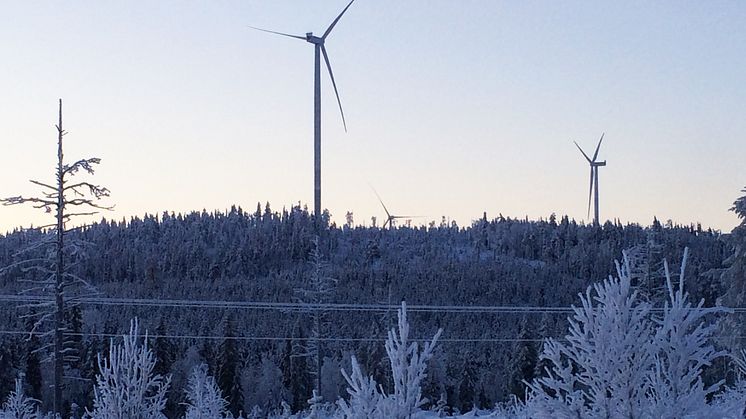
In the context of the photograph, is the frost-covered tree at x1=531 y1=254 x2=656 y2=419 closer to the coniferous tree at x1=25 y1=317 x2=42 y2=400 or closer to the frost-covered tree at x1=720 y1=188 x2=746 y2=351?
the frost-covered tree at x1=720 y1=188 x2=746 y2=351

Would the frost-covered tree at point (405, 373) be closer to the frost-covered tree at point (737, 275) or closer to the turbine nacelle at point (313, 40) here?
the frost-covered tree at point (737, 275)

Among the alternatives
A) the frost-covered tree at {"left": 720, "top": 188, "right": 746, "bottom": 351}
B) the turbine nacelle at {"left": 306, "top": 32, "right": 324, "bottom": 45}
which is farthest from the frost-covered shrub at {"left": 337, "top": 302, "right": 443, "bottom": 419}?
the turbine nacelle at {"left": 306, "top": 32, "right": 324, "bottom": 45}

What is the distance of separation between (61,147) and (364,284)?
113 meters

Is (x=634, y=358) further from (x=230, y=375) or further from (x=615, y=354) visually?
(x=230, y=375)

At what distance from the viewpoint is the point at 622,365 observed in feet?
31.9

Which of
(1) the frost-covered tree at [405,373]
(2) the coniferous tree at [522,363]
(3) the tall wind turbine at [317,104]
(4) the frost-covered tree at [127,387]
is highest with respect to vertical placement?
(3) the tall wind turbine at [317,104]

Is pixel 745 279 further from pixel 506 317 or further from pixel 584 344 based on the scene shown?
pixel 506 317

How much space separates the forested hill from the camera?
8225 cm

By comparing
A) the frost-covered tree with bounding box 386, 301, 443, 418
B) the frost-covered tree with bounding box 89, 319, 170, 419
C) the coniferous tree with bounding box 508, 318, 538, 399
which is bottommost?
the coniferous tree with bounding box 508, 318, 538, 399

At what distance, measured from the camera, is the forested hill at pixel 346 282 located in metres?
82.2

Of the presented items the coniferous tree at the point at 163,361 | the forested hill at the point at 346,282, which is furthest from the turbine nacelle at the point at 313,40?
the coniferous tree at the point at 163,361

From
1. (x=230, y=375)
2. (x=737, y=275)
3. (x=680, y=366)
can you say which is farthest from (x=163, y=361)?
(x=680, y=366)

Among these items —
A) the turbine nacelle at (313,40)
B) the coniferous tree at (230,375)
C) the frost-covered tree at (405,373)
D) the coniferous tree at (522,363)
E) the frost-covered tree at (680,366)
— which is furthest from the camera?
the coniferous tree at (522,363)

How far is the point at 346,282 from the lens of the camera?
141 m
